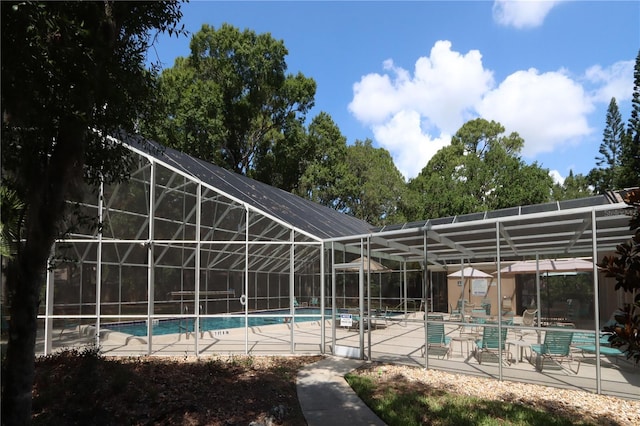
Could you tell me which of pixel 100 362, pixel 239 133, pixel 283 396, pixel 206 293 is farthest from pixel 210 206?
pixel 239 133

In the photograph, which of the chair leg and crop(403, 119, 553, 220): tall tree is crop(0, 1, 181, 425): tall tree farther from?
crop(403, 119, 553, 220): tall tree

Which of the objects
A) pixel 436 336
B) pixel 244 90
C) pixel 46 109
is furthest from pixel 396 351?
pixel 244 90

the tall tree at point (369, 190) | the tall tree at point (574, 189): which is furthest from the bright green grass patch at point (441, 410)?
the tall tree at point (574, 189)

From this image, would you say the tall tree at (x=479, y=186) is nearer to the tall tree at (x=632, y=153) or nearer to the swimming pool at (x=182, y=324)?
the tall tree at (x=632, y=153)

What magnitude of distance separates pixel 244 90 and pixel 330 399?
31.7 metres

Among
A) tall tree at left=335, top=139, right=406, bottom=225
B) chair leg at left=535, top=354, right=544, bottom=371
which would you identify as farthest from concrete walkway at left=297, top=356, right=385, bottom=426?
tall tree at left=335, top=139, right=406, bottom=225

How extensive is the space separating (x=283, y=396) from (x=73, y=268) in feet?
24.7

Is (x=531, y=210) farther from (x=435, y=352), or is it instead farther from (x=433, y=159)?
(x=433, y=159)

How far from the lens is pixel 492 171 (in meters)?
37.2

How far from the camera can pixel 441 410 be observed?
7.13 m

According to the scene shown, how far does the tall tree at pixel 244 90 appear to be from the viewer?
3412cm

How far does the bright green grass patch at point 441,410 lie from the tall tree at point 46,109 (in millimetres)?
5051

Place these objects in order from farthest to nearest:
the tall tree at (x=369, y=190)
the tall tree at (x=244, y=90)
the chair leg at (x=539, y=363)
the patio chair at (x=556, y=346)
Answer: the tall tree at (x=369, y=190) < the tall tree at (x=244, y=90) < the chair leg at (x=539, y=363) < the patio chair at (x=556, y=346)

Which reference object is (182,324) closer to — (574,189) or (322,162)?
(322,162)
